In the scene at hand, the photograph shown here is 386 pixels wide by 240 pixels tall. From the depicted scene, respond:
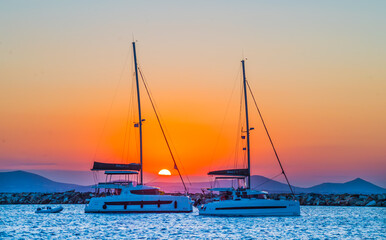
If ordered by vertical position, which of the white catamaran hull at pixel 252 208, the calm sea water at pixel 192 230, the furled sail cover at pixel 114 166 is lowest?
the calm sea water at pixel 192 230

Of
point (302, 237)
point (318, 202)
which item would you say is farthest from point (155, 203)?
point (318, 202)

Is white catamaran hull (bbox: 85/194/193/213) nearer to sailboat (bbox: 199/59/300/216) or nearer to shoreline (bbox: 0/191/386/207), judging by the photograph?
sailboat (bbox: 199/59/300/216)

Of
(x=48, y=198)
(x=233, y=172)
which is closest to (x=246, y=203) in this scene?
(x=233, y=172)

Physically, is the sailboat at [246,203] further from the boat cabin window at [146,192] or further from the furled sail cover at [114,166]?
the furled sail cover at [114,166]

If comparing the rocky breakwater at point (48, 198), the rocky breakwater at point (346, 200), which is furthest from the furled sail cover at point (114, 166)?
the rocky breakwater at point (48, 198)

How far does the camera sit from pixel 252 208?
50125 mm

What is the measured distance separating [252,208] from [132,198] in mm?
13744

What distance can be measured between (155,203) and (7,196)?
72.8m

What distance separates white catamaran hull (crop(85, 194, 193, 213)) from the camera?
5450cm

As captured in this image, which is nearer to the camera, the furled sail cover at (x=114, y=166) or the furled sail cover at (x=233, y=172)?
the furled sail cover at (x=233, y=172)

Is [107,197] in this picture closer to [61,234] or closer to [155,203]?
[155,203]

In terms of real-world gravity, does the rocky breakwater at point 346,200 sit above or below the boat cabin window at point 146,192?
below

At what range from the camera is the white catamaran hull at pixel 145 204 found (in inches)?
2146

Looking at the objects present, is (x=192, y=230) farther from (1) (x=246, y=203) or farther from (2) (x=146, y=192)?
(2) (x=146, y=192)
